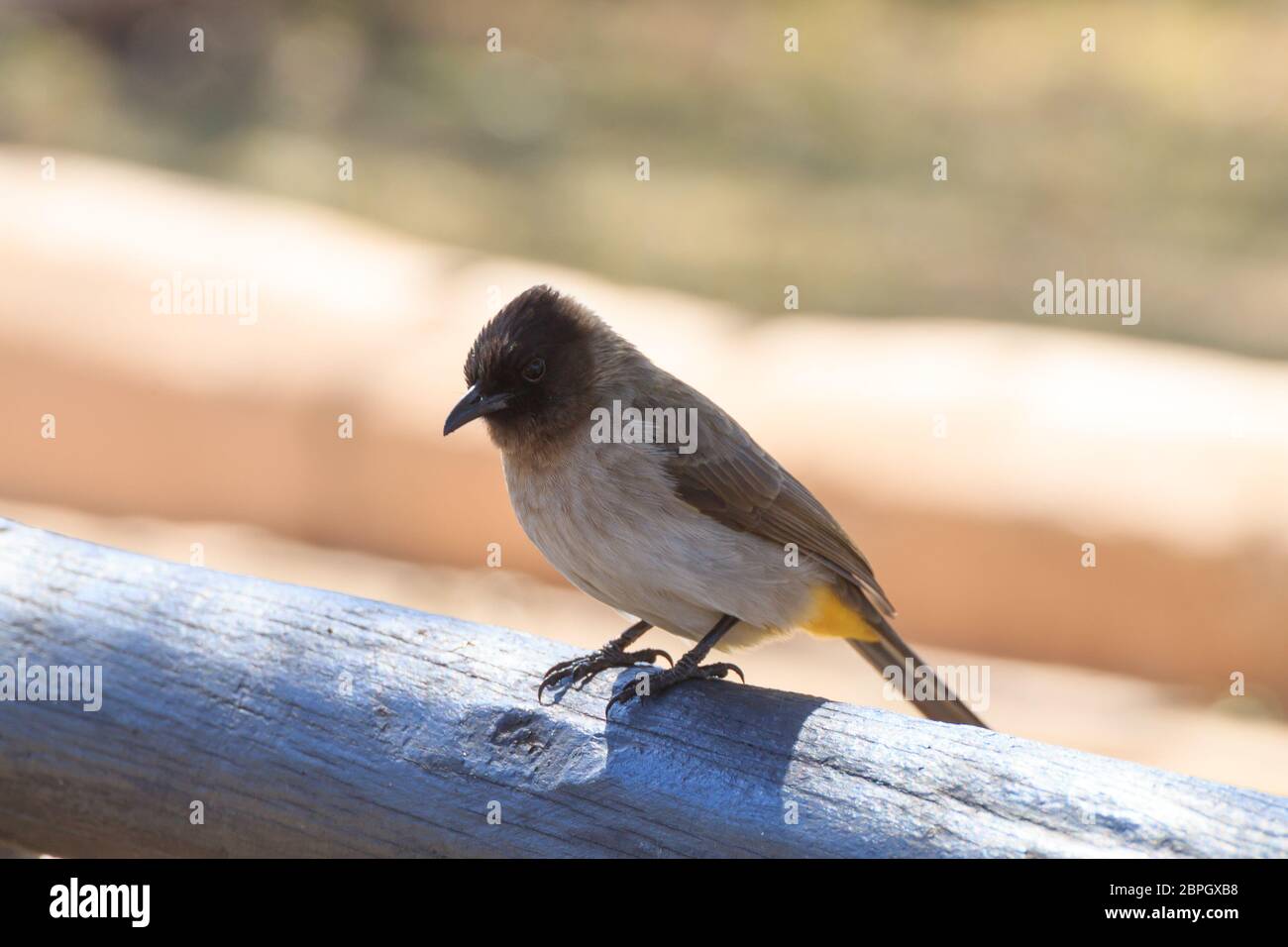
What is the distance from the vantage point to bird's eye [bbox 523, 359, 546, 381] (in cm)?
329

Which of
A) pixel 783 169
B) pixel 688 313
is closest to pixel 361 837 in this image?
pixel 688 313

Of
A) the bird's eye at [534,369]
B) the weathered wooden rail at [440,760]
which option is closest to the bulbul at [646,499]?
the bird's eye at [534,369]

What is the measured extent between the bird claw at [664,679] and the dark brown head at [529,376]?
699 mm

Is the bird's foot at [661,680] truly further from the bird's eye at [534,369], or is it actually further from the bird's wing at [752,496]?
the bird's eye at [534,369]

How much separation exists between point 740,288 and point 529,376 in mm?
7217

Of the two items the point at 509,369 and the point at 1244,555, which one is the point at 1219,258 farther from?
the point at 509,369

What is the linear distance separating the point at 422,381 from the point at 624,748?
17.3ft

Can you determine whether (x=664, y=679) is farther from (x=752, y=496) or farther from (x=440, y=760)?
(x=752, y=496)

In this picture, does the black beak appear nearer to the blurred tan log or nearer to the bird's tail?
the bird's tail

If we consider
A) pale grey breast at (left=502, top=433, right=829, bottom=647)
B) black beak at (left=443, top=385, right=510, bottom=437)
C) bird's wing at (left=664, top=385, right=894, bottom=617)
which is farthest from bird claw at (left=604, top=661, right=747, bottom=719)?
black beak at (left=443, top=385, right=510, bottom=437)

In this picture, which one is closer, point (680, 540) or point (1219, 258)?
point (680, 540)

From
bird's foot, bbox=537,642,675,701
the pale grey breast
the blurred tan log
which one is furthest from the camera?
the blurred tan log

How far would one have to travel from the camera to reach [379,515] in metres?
7.45

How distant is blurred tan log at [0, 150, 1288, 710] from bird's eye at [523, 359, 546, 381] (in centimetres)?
362
